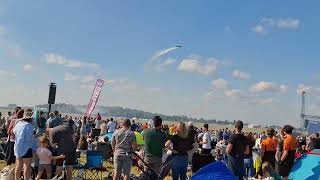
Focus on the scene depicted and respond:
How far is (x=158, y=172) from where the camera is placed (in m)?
9.50

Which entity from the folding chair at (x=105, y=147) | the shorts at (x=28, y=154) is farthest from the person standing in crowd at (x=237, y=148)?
the folding chair at (x=105, y=147)

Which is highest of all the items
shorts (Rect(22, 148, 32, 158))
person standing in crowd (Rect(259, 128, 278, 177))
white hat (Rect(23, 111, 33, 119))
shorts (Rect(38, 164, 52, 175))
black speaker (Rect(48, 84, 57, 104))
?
black speaker (Rect(48, 84, 57, 104))

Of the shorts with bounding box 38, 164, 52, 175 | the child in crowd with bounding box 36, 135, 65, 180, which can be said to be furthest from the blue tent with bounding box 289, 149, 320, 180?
the shorts with bounding box 38, 164, 52, 175

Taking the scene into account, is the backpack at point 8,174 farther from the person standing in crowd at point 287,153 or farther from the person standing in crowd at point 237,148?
the person standing in crowd at point 287,153

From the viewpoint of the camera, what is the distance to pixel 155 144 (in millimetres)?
9289

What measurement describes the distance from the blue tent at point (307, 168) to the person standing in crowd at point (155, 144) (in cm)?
311

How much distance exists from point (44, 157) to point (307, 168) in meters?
5.65

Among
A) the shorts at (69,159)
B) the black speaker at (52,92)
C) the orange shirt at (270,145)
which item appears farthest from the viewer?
the black speaker at (52,92)

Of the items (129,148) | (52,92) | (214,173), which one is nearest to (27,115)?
(129,148)

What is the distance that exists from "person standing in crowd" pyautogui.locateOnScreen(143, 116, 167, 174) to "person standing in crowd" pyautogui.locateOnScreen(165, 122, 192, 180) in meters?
0.32

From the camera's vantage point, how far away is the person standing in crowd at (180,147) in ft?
31.8

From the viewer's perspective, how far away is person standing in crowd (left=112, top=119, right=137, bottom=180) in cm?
935

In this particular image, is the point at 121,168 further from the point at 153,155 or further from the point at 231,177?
the point at 231,177

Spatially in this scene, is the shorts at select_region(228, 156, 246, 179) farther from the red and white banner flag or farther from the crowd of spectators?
the red and white banner flag
